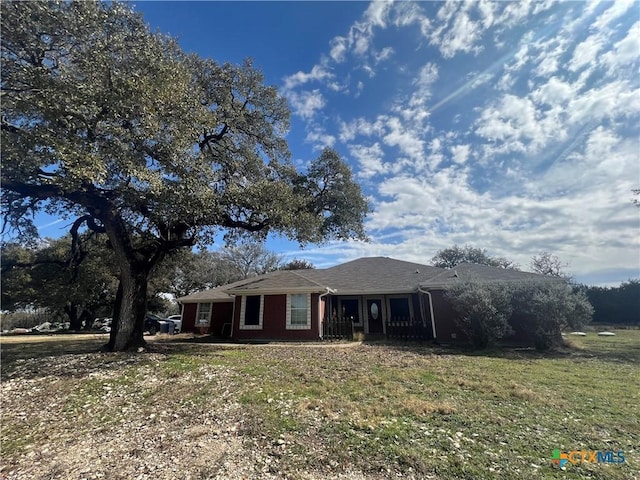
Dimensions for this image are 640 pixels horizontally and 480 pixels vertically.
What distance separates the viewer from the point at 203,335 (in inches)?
802

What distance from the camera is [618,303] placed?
83.2ft

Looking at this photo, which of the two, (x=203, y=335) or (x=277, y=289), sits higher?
(x=277, y=289)

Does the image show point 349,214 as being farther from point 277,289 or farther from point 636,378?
point 636,378

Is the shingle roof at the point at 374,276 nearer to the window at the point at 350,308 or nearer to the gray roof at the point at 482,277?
the window at the point at 350,308

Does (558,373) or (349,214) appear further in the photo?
(349,214)

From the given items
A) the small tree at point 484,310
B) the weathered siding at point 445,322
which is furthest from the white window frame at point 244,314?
the small tree at point 484,310

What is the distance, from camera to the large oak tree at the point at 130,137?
761cm

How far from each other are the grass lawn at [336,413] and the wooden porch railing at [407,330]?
5932 mm

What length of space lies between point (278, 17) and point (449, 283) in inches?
541

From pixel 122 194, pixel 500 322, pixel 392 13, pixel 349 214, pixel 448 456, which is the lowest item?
pixel 448 456

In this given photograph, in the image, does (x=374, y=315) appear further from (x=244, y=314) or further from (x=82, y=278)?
(x=82, y=278)

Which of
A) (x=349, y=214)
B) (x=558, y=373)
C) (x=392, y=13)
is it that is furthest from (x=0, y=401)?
(x=392, y=13)

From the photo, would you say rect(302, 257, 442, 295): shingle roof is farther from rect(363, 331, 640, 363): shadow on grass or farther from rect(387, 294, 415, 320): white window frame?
rect(363, 331, 640, 363): shadow on grass

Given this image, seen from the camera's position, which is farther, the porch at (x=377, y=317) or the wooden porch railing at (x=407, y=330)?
the porch at (x=377, y=317)
